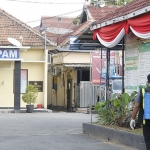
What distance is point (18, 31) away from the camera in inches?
1261

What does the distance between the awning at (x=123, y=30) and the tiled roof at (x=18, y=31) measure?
15.2 meters

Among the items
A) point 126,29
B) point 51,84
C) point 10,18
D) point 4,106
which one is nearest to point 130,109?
point 126,29

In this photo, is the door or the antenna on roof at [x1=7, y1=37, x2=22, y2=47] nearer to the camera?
the antenna on roof at [x1=7, y1=37, x2=22, y2=47]

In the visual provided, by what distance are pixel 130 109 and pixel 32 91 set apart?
15931 millimetres

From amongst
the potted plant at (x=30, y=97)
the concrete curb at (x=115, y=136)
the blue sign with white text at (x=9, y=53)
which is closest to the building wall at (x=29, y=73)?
the blue sign with white text at (x=9, y=53)

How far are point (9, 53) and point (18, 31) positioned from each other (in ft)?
10.3

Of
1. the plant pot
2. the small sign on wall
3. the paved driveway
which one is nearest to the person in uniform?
the paved driveway

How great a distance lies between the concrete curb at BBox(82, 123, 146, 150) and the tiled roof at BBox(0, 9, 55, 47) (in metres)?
16.8

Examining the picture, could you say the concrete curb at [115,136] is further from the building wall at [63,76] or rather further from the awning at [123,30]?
the building wall at [63,76]

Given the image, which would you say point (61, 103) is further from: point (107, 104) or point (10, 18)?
point (107, 104)

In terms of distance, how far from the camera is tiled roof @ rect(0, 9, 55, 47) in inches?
1227

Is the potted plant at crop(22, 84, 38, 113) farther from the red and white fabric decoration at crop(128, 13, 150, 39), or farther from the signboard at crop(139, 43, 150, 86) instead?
the red and white fabric decoration at crop(128, 13, 150, 39)

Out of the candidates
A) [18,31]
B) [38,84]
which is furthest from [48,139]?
[18,31]

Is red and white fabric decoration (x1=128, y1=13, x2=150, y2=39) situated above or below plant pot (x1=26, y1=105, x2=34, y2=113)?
above
